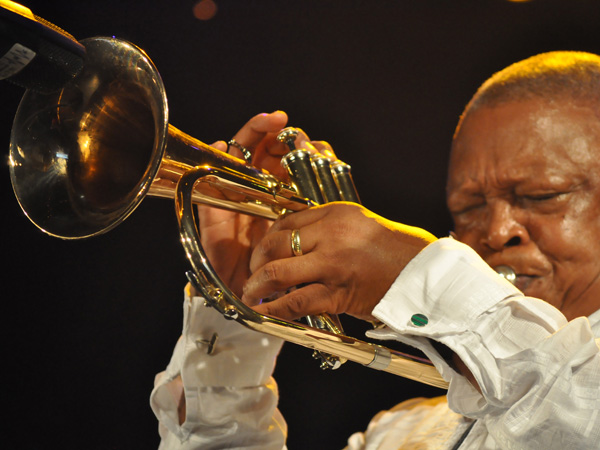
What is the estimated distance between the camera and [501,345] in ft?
2.91

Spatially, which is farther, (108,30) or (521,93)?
(108,30)

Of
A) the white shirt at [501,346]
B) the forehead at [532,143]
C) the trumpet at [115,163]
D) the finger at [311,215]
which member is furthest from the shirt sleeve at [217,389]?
the forehead at [532,143]

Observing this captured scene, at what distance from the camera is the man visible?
34.2 inches

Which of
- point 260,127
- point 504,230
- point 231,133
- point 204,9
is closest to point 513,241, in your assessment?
point 504,230

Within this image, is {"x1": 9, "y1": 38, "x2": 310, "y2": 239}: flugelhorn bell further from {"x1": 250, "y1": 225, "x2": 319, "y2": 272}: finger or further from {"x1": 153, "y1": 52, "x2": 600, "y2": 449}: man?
{"x1": 153, "y1": 52, "x2": 600, "y2": 449}: man

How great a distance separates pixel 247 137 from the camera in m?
1.64

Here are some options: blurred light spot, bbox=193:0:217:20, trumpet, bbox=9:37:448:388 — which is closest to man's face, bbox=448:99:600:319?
trumpet, bbox=9:37:448:388

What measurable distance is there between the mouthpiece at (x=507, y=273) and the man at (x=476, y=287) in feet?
0.08

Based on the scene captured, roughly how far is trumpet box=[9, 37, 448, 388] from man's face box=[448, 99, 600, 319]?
14.7 inches

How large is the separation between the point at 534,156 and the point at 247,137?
792 mm

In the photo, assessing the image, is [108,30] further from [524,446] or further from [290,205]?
[524,446]

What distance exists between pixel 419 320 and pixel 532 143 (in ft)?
2.37

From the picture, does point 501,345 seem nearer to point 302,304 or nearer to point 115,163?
point 302,304

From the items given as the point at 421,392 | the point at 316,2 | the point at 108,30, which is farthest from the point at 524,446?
the point at 108,30
